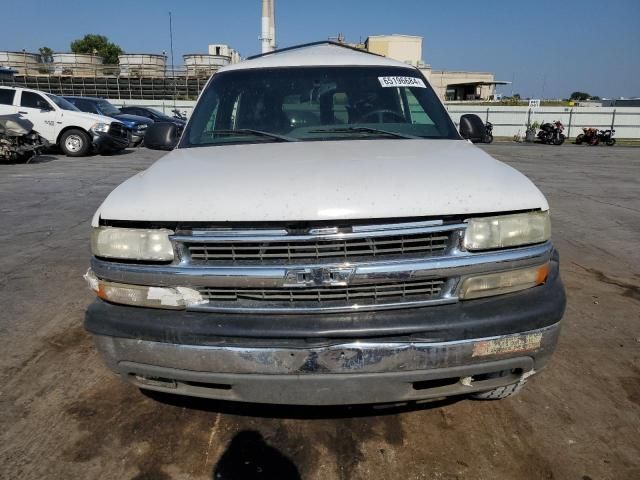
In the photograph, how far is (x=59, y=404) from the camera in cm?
274

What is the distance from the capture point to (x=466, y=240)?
2105 millimetres

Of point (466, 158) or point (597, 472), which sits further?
point (466, 158)

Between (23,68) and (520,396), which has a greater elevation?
(23,68)

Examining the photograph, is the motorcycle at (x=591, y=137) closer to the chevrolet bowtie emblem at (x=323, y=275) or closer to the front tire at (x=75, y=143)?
the front tire at (x=75, y=143)

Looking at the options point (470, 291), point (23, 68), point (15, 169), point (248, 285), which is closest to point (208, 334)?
point (248, 285)

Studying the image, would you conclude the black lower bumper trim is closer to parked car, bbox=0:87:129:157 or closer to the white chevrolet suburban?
the white chevrolet suburban

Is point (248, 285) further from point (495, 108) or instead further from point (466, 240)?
point (495, 108)

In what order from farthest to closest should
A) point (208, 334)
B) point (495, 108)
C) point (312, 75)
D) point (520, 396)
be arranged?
1. point (495, 108)
2. point (312, 75)
3. point (520, 396)
4. point (208, 334)

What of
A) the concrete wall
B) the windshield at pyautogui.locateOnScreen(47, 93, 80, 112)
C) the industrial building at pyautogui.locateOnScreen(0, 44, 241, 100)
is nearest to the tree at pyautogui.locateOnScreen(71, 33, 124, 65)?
the industrial building at pyautogui.locateOnScreen(0, 44, 241, 100)

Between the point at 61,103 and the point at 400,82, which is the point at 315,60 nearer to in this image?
the point at 400,82

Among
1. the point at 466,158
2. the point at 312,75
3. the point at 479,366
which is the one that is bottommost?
the point at 479,366

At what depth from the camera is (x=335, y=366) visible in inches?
78.7

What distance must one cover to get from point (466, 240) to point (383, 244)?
Result: 1.19 ft

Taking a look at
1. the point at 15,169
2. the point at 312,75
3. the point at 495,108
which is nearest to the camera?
the point at 312,75
